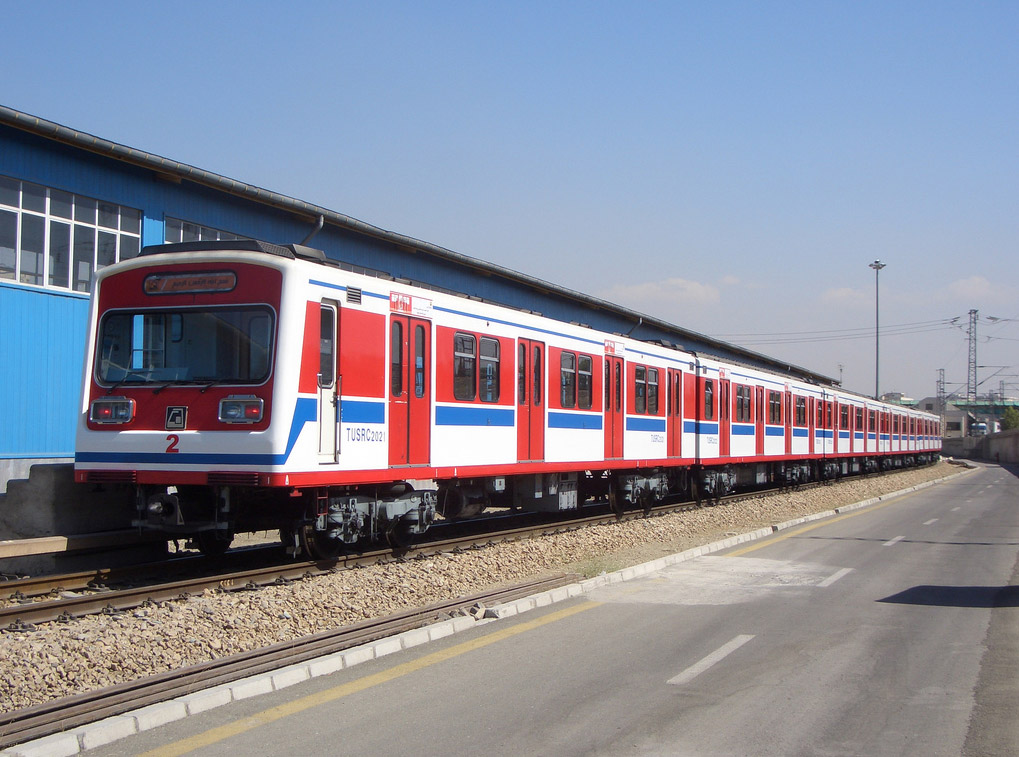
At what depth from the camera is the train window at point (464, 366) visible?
13.1 metres

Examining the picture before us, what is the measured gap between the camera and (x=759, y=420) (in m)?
27.0

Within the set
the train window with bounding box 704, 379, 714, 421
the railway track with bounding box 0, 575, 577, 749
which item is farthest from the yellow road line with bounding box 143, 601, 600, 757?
the train window with bounding box 704, 379, 714, 421

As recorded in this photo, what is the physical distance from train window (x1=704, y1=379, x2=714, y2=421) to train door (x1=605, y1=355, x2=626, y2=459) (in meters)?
5.06

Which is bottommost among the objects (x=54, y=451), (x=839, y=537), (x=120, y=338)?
(x=839, y=537)

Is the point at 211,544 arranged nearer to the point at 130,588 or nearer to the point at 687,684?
the point at 130,588

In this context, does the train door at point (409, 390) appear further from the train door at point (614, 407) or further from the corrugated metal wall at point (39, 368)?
the corrugated metal wall at point (39, 368)

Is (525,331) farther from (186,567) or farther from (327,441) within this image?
(186,567)

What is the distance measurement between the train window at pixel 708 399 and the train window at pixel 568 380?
24.0ft

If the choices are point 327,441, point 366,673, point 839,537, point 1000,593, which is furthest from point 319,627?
point 839,537

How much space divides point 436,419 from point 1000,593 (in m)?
6.99

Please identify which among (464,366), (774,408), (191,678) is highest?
(464,366)

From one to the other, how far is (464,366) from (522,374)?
6.12 ft

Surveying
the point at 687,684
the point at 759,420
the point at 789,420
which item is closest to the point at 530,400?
the point at 687,684

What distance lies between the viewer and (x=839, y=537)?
15875mm
